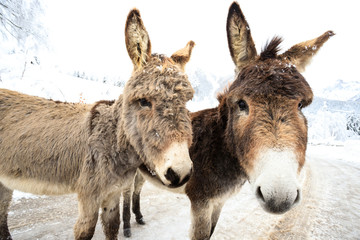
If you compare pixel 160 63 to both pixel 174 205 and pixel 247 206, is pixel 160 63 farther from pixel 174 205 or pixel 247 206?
pixel 247 206

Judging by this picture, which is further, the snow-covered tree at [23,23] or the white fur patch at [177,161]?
the snow-covered tree at [23,23]

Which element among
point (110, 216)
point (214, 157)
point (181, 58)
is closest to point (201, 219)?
point (214, 157)

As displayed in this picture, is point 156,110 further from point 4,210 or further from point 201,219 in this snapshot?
point 4,210

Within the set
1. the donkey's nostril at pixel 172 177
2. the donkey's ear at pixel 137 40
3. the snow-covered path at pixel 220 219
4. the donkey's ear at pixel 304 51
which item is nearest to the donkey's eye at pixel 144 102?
the donkey's ear at pixel 137 40

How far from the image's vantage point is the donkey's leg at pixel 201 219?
250cm

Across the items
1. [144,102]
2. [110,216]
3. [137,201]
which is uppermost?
[144,102]

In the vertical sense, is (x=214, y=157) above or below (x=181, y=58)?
below

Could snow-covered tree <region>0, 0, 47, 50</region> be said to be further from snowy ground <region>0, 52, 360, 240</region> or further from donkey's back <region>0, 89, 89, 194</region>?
donkey's back <region>0, 89, 89, 194</region>

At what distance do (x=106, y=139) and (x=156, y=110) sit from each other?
2.87 ft

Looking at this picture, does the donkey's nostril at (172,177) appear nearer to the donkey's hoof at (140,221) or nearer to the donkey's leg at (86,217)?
the donkey's leg at (86,217)

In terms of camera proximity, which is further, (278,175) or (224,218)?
(224,218)

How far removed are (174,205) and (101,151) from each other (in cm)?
289

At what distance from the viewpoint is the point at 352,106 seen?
138 feet

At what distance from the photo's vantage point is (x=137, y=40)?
6.90 feet
